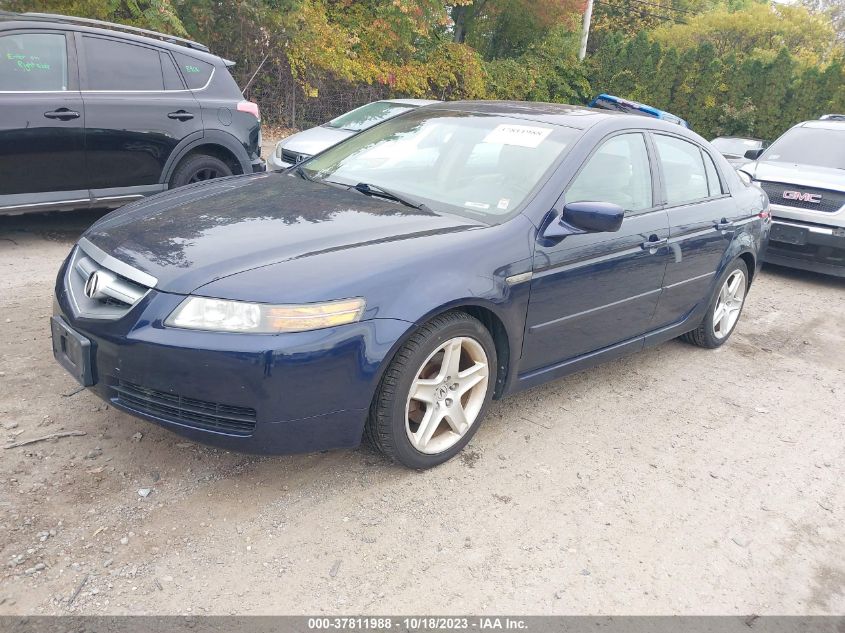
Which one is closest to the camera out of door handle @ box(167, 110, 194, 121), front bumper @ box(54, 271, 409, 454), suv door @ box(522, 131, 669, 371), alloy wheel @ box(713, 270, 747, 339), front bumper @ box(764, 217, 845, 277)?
front bumper @ box(54, 271, 409, 454)

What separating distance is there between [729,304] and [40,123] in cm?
538

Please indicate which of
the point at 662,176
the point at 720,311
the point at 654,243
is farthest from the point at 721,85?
the point at 654,243

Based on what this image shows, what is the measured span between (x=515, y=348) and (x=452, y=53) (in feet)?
58.9

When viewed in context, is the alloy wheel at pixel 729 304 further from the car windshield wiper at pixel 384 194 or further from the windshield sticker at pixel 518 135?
the car windshield wiper at pixel 384 194

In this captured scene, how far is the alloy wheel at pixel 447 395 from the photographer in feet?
10.3

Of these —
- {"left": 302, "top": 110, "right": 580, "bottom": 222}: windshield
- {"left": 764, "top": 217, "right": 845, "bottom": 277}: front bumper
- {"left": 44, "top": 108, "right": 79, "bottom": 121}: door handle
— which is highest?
{"left": 302, "top": 110, "right": 580, "bottom": 222}: windshield

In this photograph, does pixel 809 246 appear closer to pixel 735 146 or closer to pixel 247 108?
pixel 247 108

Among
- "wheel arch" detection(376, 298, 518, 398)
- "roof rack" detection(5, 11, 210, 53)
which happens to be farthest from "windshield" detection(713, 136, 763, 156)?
"wheel arch" detection(376, 298, 518, 398)

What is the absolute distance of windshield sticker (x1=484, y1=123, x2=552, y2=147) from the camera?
383 centimetres

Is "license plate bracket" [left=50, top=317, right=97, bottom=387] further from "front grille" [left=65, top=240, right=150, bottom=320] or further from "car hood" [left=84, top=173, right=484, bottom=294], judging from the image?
"car hood" [left=84, top=173, right=484, bottom=294]

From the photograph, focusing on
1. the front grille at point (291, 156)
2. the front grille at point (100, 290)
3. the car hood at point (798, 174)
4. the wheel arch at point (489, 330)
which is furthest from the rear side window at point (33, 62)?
the car hood at point (798, 174)

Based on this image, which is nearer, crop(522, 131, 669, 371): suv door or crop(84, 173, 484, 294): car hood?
crop(84, 173, 484, 294): car hood

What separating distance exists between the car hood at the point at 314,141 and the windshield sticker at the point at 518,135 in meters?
4.40

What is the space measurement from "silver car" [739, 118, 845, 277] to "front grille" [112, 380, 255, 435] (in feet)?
22.7
